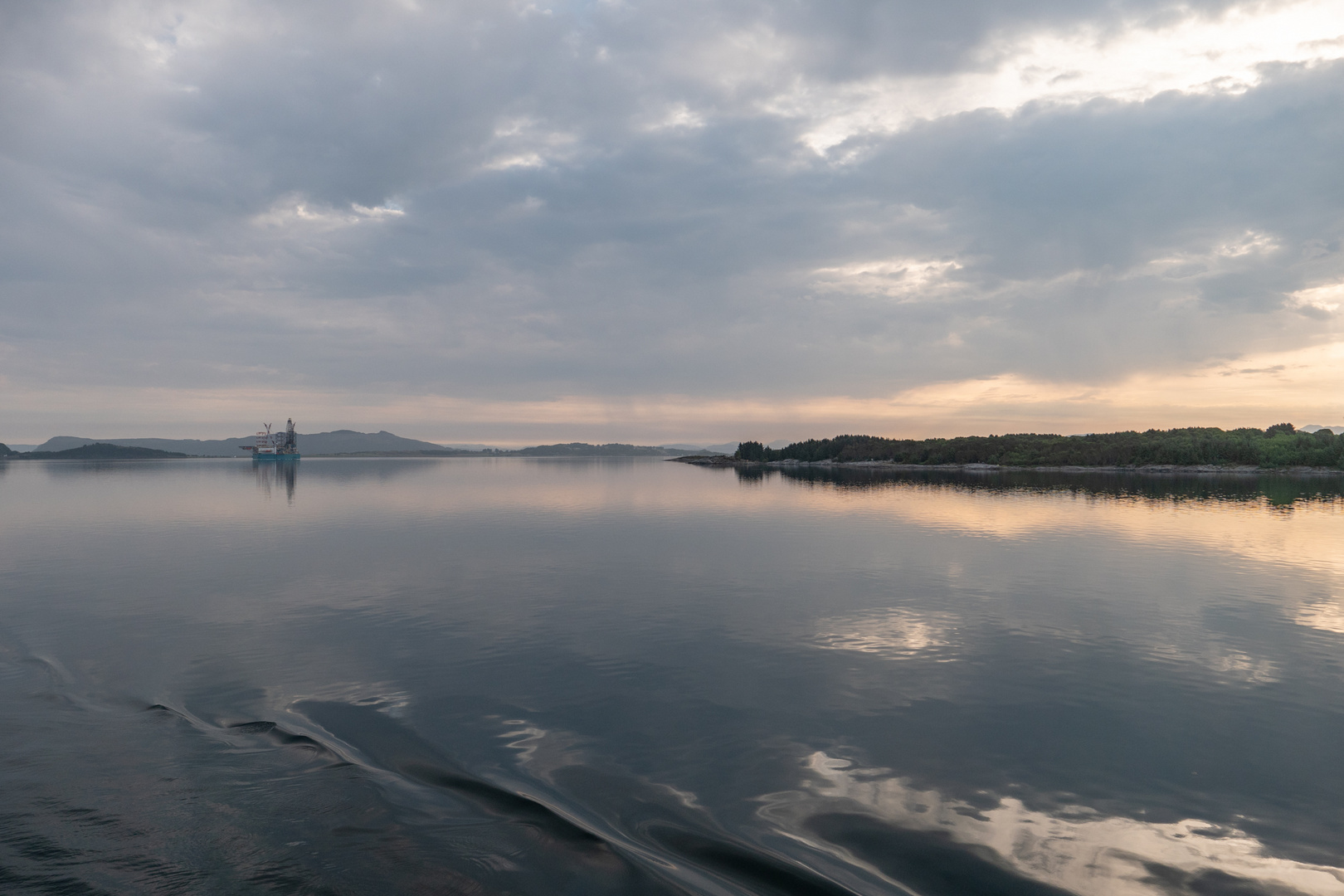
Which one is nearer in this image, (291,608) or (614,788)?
(614,788)

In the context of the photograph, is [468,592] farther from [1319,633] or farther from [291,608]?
[1319,633]

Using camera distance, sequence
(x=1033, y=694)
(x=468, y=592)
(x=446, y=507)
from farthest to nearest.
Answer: (x=446, y=507) < (x=468, y=592) < (x=1033, y=694)

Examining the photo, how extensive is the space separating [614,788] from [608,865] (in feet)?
7.26

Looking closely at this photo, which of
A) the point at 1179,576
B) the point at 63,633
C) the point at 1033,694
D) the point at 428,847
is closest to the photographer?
the point at 428,847

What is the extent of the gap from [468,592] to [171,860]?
18.9 m

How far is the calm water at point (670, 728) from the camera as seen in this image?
31.8ft

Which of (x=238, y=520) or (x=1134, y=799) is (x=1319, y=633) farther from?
(x=238, y=520)

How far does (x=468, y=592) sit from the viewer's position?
2817 cm

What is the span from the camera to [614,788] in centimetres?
1186

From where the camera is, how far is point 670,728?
1454 centimetres

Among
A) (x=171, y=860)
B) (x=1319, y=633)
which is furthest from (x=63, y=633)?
(x=1319, y=633)

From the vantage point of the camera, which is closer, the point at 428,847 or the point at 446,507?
the point at 428,847

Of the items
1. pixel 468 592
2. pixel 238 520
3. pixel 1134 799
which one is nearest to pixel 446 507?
pixel 238 520

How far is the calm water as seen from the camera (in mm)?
9680
